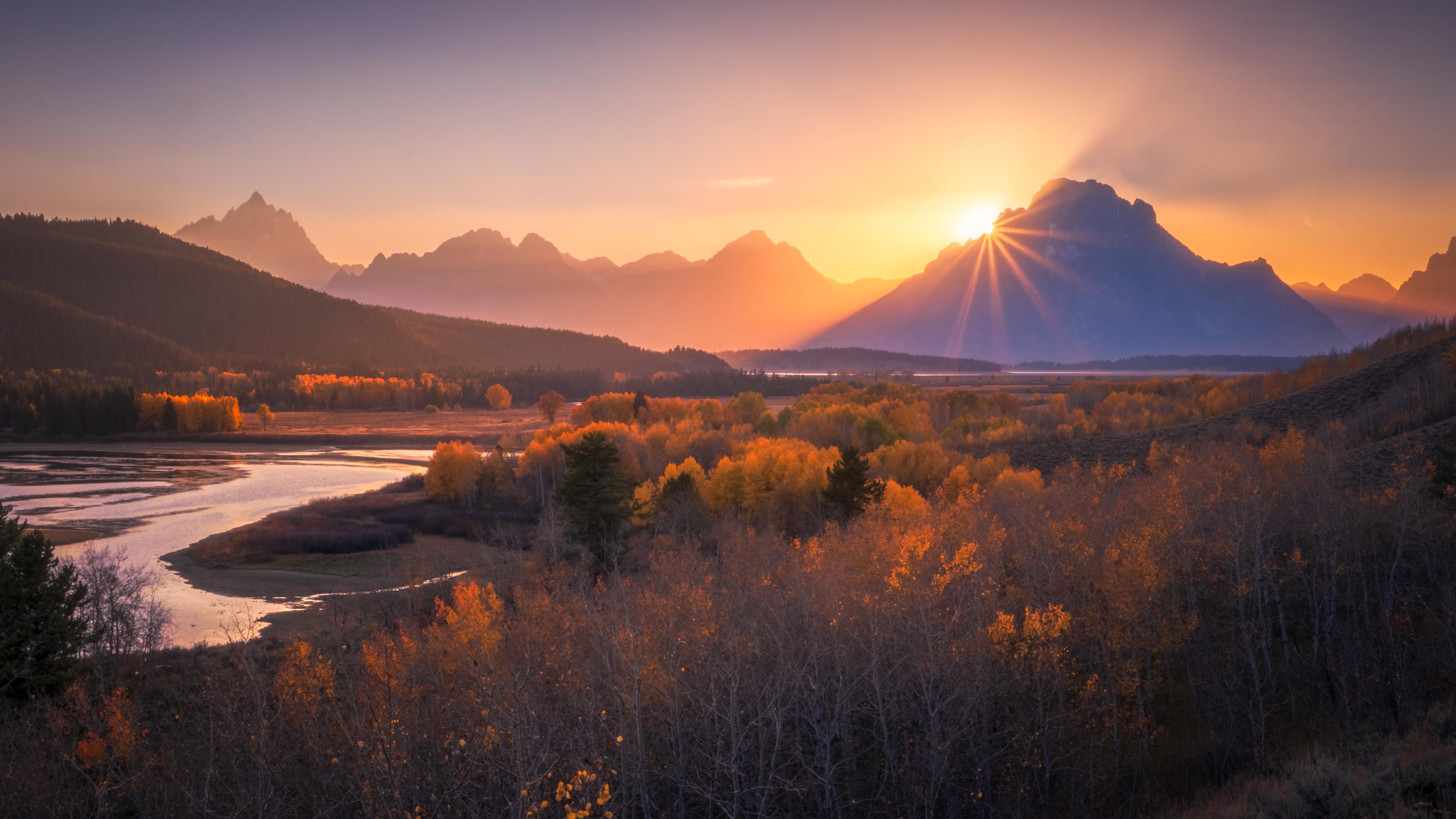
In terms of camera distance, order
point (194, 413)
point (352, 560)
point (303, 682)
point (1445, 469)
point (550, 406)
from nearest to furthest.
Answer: point (303, 682) → point (1445, 469) → point (352, 560) → point (194, 413) → point (550, 406)

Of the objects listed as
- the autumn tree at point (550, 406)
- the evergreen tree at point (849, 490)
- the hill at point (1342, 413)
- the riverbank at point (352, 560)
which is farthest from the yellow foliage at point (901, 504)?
the autumn tree at point (550, 406)

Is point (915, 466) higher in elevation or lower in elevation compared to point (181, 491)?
higher

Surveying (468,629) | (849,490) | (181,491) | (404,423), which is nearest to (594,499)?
(468,629)

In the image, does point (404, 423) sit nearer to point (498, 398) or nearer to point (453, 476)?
point (498, 398)

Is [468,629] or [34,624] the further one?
[468,629]

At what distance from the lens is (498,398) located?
636ft

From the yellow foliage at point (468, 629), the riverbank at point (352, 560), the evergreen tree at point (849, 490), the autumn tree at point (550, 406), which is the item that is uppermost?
the autumn tree at point (550, 406)

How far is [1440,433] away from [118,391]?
178m

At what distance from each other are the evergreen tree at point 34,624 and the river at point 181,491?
9810 millimetres

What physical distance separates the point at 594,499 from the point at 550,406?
379 feet

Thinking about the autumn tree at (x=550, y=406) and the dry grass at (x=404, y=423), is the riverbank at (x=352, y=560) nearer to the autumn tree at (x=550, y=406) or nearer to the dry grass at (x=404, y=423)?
the dry grass at (x=404, y=423)

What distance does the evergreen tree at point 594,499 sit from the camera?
47625mm

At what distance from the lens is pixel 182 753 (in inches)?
1027

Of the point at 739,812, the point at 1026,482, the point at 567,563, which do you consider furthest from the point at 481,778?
the point at 1026,482
